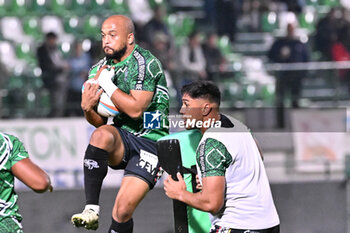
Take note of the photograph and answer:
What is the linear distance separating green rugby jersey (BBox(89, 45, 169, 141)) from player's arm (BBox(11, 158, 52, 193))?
1.33m

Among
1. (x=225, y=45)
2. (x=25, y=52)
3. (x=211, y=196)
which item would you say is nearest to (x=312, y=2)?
(x=225, y=45)

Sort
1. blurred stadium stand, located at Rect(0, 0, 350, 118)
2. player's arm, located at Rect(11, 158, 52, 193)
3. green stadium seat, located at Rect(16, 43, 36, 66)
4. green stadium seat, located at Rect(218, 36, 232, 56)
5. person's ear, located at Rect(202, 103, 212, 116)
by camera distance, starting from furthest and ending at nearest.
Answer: green stadium seat, located at Rect(16, 43, 36, 66)
green stadium seat, located at Rect(218, 36, 232, 56)
blurred stadium stand, located at Rect(0, 0, 350, 118)
person's ear, located at Rect(202, 103, 212, 116)
player's arm, located at Rect(11, 158, 52, 193)

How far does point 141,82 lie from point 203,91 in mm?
610

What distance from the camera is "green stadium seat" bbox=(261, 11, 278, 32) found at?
11.5 m

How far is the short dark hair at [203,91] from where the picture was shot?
4.25 meters

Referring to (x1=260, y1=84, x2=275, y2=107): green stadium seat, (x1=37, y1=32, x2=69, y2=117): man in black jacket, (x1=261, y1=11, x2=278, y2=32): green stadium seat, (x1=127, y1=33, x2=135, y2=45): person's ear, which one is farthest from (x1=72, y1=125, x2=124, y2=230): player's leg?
(x1=261, y1=11, x2=278, y2=32): green stadium seat

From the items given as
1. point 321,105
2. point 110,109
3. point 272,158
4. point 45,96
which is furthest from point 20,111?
point 110,109

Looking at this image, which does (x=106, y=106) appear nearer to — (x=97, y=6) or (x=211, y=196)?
(x=211, y=196)

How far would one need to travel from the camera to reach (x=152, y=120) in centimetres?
489

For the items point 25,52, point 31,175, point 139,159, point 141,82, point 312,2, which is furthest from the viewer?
point 312,2

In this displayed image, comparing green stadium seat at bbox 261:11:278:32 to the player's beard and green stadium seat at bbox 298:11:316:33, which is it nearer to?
green stadium seat at bbox 298:11:316:33

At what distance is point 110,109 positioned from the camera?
15.5ft

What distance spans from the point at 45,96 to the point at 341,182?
3.54 m

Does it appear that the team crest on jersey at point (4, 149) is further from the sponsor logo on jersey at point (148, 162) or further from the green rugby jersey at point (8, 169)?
the sponsor logo on jersey at point (148, 162)
